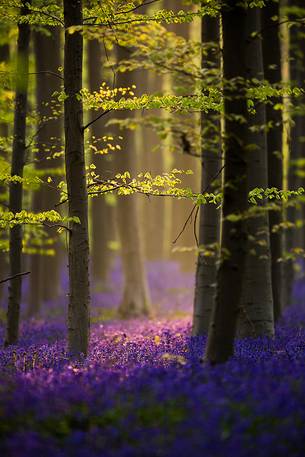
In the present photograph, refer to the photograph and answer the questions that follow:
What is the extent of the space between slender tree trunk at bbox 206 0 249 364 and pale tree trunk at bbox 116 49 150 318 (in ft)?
36.4

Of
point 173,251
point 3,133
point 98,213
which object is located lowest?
point 173,251

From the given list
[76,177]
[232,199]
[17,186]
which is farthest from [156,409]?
[17,186]

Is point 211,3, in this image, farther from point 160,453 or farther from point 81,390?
point 160,453

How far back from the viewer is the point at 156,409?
5562 mm

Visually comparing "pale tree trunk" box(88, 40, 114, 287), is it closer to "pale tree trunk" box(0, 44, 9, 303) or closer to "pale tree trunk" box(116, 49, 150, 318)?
"pale tree trunk" box(116, 49, 150, 318)

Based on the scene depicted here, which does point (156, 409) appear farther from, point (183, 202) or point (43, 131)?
point (183, 202)

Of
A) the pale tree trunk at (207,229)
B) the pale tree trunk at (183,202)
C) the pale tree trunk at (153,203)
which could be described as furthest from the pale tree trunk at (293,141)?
the pale tree trunk at (153,203)

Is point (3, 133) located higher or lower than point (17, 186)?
higher

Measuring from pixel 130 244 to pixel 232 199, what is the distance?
38.0 feet

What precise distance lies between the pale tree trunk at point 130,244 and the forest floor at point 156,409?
34.9 ft

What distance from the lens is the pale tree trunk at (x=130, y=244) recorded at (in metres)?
18.2

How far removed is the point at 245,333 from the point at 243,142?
14.0 ft

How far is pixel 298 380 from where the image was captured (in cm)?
626

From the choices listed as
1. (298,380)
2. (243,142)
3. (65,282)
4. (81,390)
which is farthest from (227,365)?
(65,282)
